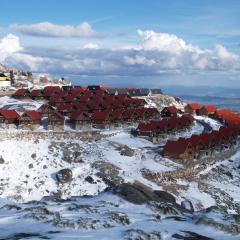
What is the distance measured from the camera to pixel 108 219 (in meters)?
45.2

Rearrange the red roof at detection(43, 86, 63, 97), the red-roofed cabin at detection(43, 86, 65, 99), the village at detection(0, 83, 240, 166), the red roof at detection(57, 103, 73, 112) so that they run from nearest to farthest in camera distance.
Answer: the village at detection(0, 83, 240, 166) → the red roof at detection(57, 103, 73, 112) → the red-roofed cabin at detection(43, 86, 65, 99) → the red roof at detection(43, 86, 63, 97)

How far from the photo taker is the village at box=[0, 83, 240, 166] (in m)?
98.8

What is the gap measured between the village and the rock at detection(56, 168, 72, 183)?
20735mm

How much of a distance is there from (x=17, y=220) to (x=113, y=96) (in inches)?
3565

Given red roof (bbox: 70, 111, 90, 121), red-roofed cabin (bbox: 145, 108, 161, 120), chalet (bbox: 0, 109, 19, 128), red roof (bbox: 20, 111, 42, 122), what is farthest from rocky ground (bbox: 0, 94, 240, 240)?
red-roofed cabin (bbox: 145, 108, 161, 120)

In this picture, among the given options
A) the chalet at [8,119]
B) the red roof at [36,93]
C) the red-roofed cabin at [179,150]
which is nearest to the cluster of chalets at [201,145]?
the red-roofed cabin at [179,150]

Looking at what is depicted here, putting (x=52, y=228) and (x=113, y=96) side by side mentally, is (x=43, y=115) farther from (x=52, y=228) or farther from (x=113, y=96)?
(x=52, y=228)

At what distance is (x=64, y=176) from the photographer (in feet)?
258

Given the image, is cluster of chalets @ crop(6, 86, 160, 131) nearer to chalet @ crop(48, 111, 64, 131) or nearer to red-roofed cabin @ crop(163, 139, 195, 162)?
chalet @ crop(48, 111, 64, 131)

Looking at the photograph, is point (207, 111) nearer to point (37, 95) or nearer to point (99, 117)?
point (37, 95)

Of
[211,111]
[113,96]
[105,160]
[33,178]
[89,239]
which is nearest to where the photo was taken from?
[89,239]

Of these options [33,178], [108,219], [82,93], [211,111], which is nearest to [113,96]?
[82,93]

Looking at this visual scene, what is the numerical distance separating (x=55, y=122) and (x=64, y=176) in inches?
979

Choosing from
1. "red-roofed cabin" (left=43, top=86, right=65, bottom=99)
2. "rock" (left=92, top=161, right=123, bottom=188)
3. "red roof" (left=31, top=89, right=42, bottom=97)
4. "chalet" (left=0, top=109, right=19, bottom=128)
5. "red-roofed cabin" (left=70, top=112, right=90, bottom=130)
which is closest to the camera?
"rock" (left=92, top=161, right=123, bottom=188)
